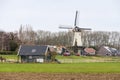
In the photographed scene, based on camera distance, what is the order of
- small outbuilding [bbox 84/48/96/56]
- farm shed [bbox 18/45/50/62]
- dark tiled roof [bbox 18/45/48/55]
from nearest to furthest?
farm shed [bbox 18/45/50/62] → dark tiled roof [bbox 18/45/48/55] → small outbuilding [bbox 84/48/96/56]

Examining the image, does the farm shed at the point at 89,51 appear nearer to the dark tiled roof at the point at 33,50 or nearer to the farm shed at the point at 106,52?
the farm shed at the point at 106,52

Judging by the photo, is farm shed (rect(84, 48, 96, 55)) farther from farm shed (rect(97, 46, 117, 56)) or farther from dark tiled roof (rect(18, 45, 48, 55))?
dark tiled roof (rect(18, 45, 48, 55))

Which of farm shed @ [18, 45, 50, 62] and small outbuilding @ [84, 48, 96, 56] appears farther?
small outbuilding @ [84, 48, 96, 56]

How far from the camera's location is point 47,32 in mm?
155875

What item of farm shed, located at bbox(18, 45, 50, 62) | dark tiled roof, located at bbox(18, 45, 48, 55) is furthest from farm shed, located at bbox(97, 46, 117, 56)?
farm shed, located at bbox(18, 45, 50, 62)

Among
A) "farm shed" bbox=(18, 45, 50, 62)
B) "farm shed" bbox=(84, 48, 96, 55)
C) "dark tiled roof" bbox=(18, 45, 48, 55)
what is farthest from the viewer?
"farm shed" bbox=(84, 48, 96, 55)

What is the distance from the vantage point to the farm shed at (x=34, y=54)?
74.8 meters

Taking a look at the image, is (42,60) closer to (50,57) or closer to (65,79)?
(50,57)

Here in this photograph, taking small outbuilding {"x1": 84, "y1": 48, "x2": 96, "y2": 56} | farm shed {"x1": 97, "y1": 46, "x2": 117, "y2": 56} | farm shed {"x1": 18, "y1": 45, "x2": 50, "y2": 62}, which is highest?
farm shed {"x1": 18, "y1": 45, "x2": 50, "y2": 62}

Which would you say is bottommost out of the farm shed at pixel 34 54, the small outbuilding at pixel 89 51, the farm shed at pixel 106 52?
the farm shed at pixel 106 52

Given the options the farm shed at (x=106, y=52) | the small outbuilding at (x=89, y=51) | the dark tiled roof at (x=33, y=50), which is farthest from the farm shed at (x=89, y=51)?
the dark tiled roof at (x=33, y=50)

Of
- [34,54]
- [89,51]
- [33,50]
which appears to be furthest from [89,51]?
[34,54]

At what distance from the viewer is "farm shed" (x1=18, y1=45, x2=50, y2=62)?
74.8 m

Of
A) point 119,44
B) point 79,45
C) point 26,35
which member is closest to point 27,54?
point 79,45
